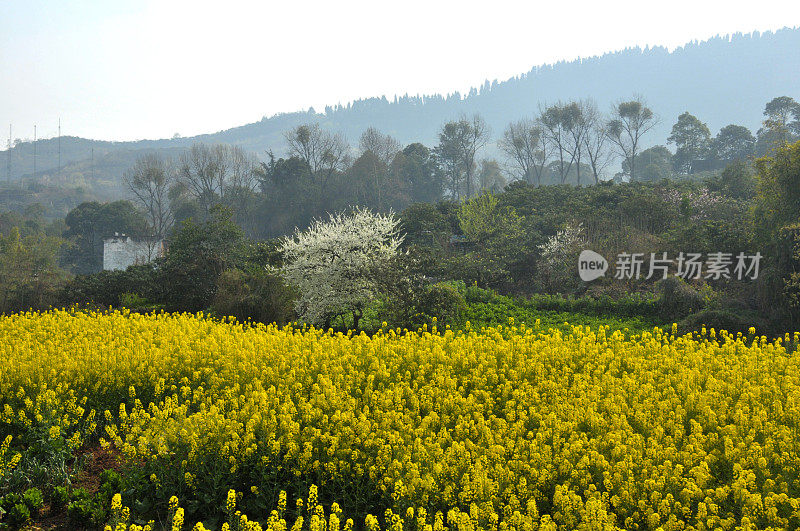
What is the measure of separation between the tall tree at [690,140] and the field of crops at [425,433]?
59.5 metres

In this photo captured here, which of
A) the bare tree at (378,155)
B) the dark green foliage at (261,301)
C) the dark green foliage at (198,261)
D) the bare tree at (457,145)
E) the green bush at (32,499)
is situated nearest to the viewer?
the green bush at (32,499)

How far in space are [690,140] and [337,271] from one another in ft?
191

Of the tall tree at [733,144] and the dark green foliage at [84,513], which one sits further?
the tall tree at [733,144]

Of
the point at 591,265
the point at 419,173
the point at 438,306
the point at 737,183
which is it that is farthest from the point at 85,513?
the point at 419,173

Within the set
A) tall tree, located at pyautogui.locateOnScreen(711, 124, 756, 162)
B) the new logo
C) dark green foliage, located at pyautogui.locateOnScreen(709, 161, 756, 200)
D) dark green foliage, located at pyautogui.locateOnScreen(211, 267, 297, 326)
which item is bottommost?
dark green foliage, located at pyautogui.locateOnScreen(211, 267, 297, 326)

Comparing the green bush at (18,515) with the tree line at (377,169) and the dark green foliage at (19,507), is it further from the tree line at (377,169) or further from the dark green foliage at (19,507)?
the tree line at (377,169)

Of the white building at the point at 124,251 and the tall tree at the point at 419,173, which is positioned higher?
the tall tree at the point at 419,173

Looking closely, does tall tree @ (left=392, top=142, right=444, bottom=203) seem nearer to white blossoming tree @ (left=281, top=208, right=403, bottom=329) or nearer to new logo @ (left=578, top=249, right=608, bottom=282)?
new logo @ (left=578, top=249, right=608, bottom=282)

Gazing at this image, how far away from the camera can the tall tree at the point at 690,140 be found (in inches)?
2367

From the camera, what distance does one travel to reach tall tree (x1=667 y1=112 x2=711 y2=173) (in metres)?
60.1

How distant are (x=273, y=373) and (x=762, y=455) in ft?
15.2

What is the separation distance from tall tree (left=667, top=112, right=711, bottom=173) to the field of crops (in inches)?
2341

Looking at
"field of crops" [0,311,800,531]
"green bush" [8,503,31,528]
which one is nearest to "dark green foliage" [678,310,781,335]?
"field of crops" [0,311,800,531]

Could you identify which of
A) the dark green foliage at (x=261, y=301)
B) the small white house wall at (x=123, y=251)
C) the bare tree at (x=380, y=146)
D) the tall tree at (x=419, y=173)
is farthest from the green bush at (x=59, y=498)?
the bare tree at (x=380, y=146)
